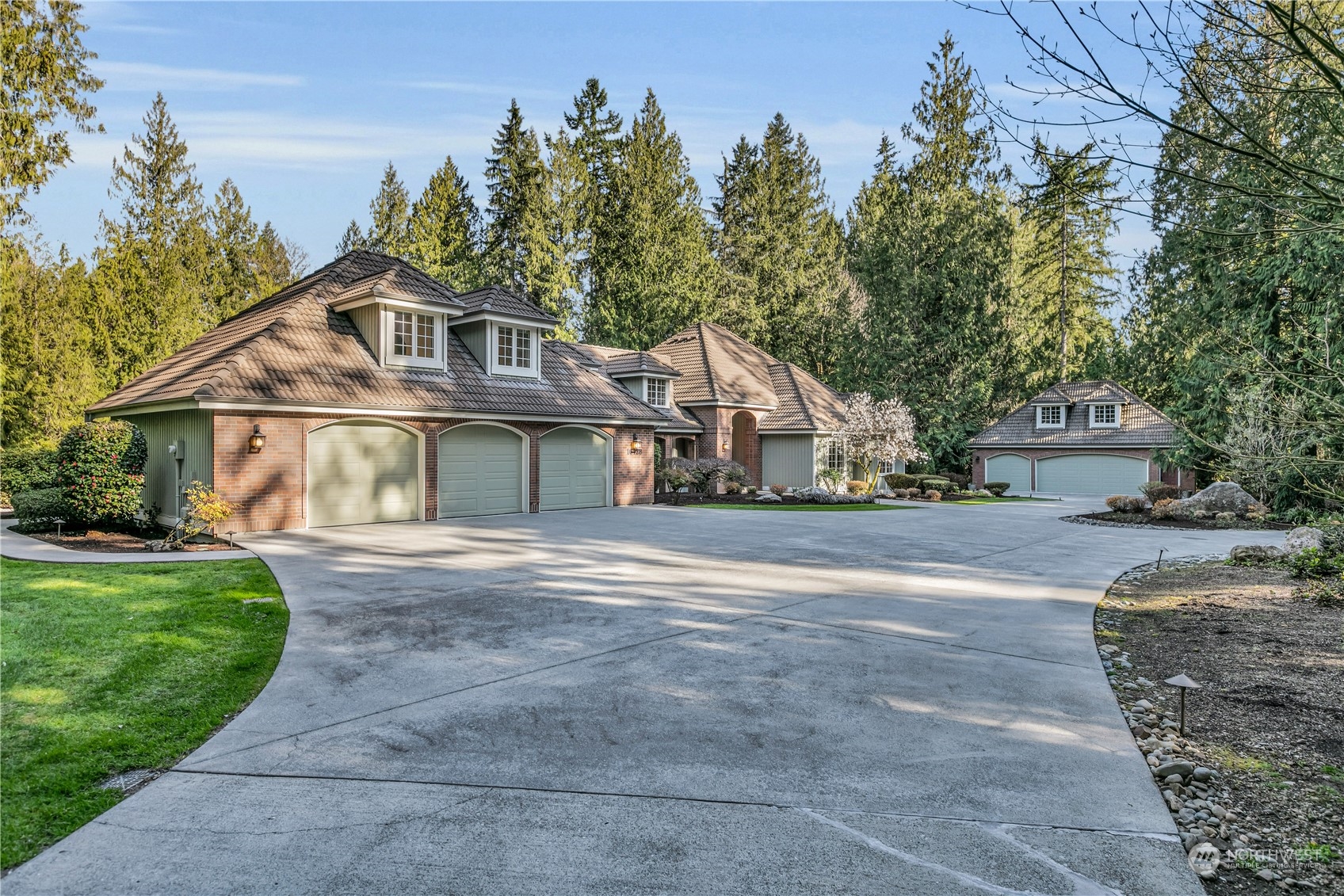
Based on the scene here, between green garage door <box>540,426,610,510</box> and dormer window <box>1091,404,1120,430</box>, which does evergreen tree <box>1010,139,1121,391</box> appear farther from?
green garage door <box>540,426,610,510</box>

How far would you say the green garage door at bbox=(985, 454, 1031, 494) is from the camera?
33.0 meters

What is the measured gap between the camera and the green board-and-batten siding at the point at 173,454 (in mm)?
13781

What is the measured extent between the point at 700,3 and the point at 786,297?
108ft

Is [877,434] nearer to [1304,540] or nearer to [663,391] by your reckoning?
[663,391]

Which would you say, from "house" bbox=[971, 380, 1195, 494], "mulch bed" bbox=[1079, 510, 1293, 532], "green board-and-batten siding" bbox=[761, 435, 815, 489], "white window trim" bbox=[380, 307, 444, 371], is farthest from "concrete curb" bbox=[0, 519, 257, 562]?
"house" bbox=[971, 380, 1195, 494]

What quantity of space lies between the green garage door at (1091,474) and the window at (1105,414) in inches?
61.1

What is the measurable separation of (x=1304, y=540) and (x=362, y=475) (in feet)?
54.7

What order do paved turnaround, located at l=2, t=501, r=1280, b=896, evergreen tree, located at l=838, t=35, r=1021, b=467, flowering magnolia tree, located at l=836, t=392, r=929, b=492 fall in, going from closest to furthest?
1. paved turnaround, located at l=2, t=501, r=1280, b=896
2. flowering magnolia tree, located at l=836, t=392, r=929, b=492
3. evergreen tree, located at l=838, t=35, r=1021, b=467

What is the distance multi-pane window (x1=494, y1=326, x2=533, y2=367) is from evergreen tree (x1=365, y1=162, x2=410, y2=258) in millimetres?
21309

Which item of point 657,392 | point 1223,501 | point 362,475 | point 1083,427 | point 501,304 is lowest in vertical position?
point 1223,501

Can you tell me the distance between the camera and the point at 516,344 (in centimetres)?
1939

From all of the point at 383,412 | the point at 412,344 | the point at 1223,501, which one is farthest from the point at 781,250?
the point at 383,412

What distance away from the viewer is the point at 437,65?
12.9 meters

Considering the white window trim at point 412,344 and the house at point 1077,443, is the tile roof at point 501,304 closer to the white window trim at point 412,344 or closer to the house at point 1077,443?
the white window trim at point 412,344
